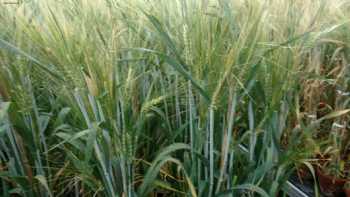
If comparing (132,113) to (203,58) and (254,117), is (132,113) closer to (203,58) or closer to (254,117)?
(203,58)

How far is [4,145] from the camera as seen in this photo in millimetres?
946

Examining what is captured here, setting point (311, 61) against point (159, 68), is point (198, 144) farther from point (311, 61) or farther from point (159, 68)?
point (311, 61)

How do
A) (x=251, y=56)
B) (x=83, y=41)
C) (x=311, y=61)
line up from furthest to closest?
(x=311, y=61), (x=251, y=56), (x=83, y=41)

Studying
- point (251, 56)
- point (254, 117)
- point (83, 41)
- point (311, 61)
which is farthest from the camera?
point (311, 61)

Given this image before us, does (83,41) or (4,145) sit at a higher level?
(83,41)

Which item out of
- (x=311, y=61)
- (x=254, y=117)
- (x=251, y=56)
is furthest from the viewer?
(x=311, y=61)

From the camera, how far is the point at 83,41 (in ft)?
2.36

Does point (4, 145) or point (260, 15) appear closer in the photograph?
point (260, 15)

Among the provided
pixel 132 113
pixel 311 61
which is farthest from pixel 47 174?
pixel 311 61

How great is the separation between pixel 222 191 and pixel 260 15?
0.44 m

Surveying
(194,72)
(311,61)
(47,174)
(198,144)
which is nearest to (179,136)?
(198,144)

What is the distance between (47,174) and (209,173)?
0.48m

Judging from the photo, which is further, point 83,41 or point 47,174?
point 47,174

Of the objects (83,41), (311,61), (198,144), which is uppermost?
(83,41)
